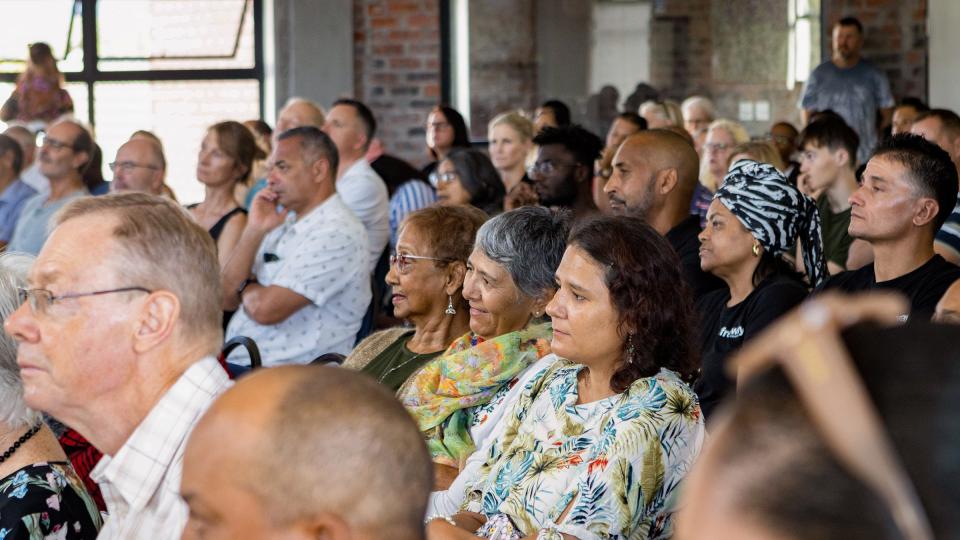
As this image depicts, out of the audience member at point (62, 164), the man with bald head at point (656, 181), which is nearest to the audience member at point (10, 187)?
the audience member at point (62, 164)

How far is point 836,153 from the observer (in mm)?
5641

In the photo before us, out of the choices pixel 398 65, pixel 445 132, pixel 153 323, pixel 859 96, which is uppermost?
pixel 398 65

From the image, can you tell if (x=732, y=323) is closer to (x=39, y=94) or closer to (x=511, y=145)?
(x=511, y=145)

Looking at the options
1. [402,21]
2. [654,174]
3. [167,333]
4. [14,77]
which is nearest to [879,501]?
[167,333]

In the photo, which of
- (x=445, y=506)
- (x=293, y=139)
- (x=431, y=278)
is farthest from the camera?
(x=293, y=139)

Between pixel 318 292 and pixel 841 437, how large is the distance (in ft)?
12.6

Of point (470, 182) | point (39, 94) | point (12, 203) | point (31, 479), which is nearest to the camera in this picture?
point (31, 479)

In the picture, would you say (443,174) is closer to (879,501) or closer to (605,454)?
(605,454)

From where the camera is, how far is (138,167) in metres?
5.75

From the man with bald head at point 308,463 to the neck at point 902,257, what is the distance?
2.44 metres

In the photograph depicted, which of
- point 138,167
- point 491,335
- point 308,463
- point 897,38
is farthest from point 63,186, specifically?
point 897,38

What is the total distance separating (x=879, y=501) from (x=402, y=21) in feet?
29.7

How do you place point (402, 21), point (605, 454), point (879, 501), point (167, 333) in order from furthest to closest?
point (402, 21) → point (605, 454) → point (167, 333) → point (879, 501)

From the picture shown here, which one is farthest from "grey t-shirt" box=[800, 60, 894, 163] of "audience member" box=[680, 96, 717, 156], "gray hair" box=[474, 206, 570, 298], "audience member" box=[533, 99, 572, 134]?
"gray hair" box=[474, 206, 570, 298]
